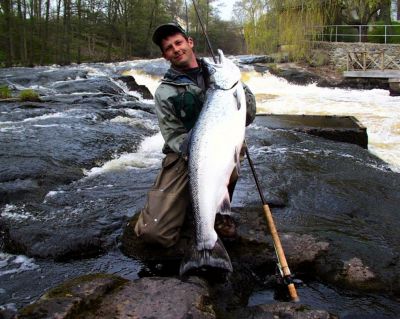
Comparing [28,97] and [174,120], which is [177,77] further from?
[28,97]

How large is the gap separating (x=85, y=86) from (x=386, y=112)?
11.1 meters

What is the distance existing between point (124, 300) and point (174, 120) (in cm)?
162

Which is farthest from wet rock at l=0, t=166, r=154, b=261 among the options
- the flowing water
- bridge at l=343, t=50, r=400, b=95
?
bridge at l=343, t=50, r=400, b=95

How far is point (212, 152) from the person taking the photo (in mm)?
3234

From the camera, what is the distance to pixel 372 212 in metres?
4.79

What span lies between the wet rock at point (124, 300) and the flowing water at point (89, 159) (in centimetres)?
66

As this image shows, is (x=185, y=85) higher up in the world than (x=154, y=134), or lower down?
higher up

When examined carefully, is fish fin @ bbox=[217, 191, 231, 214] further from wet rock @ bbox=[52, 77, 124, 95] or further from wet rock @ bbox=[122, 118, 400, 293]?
wet rock @ bbox=[52, 77, 124, 95]

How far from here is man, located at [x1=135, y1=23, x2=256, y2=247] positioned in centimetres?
368

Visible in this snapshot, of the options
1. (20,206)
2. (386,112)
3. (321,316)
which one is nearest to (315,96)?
(386,112)

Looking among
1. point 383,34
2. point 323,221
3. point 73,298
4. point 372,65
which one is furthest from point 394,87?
point 73,298

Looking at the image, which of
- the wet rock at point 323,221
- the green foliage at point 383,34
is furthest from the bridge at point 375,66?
the wet rock at point 323,221

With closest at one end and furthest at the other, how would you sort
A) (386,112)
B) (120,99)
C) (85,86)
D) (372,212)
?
(372,212) < (386,112) < (120,99) < (85,86)

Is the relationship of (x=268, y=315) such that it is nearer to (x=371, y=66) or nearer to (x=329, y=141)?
(x=329, y=141)
